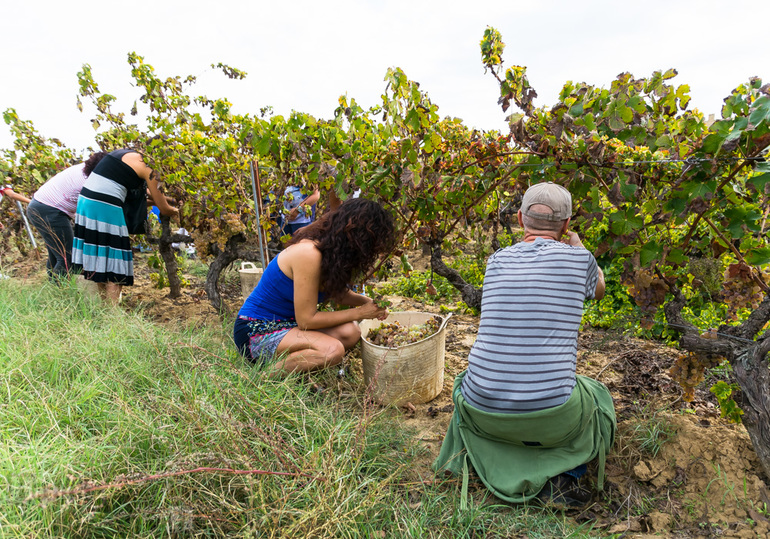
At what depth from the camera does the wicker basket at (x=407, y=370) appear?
246cm

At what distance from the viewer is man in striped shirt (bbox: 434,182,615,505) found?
1759mm

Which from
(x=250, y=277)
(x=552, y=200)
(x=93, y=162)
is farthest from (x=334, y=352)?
(x=93, y=162)

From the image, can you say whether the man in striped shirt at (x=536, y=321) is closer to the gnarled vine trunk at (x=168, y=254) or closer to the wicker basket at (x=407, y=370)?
the wicker basket at (x=407, y=370)

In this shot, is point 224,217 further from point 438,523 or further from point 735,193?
point 735,193

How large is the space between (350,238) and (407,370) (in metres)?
0.80

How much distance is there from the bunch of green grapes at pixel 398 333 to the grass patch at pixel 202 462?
40cm

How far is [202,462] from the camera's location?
5.37 feet

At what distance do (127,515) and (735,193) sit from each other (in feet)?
8.30

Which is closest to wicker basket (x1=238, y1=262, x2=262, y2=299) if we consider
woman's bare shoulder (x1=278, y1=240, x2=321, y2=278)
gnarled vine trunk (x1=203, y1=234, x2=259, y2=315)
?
gnarled vine trunk (x1=203, y1=234, x2=259, y2=315)

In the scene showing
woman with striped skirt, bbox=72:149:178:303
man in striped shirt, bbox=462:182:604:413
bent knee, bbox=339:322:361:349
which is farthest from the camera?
woman with striped skirt, bbox=72:149:178:303

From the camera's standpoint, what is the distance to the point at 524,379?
1753 millimetres

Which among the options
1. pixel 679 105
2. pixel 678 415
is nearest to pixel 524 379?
pixel 678 415

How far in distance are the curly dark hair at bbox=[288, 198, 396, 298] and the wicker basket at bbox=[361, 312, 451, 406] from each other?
46 centimetres

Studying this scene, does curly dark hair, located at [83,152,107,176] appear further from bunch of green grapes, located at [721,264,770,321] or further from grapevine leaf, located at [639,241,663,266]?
bunch of green grapes, located at [721,264,770,321]
